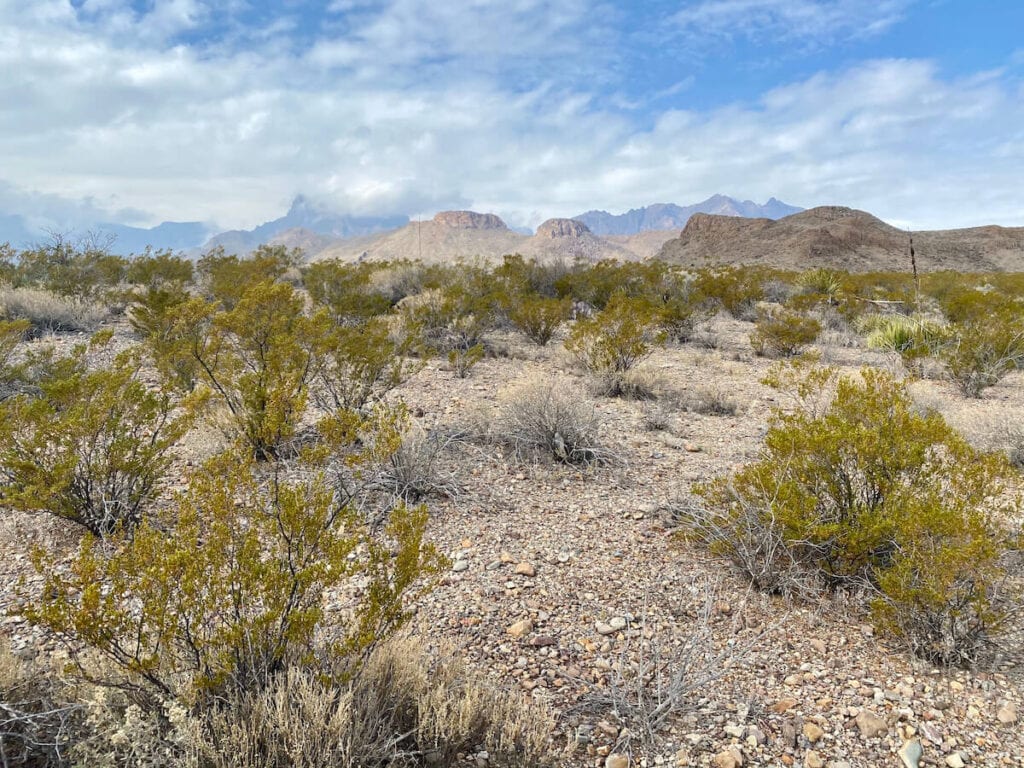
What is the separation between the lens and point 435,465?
17.0 ft

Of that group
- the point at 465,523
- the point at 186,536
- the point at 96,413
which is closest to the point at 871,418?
the point at 465,523

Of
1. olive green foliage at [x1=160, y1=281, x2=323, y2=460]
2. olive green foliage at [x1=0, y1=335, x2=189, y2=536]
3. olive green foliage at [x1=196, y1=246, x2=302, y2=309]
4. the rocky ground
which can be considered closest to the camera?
the rocky ground

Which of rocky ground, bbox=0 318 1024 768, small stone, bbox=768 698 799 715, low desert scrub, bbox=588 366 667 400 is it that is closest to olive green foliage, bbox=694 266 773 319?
low desert scrub, bbox=588 366 667 400

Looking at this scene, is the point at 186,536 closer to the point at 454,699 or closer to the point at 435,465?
the point at 454,699

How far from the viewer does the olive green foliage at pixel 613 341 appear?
8.59 m

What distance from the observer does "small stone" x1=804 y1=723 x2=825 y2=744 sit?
8.34 feet

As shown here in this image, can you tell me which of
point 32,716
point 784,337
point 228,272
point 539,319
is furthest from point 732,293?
point 32,716

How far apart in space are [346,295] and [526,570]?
1061 centimetres

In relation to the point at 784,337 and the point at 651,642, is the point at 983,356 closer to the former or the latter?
the point at 784,337

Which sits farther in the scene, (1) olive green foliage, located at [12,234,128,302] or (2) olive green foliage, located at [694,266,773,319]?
→ (2) olive green foliage, located at [694,266,773,319]

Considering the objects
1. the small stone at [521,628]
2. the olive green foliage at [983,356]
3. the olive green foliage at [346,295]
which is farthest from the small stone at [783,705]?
the olive green foliage at [346,295]

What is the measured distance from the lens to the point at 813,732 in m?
2.57

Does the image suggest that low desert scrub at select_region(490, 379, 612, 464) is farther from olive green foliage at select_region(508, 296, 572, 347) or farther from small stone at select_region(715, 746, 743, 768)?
olive green foliage at select_region(508, 296, 572, 347)

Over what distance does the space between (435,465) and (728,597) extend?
104 inches
